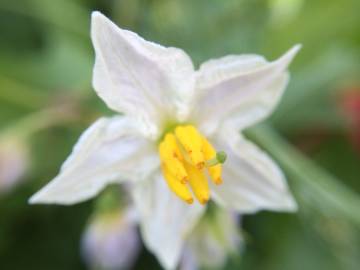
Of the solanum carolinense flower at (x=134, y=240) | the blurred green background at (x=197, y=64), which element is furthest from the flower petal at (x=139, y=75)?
the blurred green background at (x=197, y=64)

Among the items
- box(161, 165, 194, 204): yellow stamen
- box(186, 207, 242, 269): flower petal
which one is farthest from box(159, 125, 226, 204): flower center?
box(186, 207, 242, 269): flower petal

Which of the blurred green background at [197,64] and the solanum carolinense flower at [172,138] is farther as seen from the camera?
the blurred green background at [197,64]

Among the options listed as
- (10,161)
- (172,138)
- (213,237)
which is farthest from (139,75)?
(10,161)

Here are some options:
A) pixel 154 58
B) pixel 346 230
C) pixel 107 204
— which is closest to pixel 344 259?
pixel 346 230

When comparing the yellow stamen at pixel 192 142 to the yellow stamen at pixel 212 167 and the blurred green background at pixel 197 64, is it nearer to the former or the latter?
the yellow stamen at pixel 212 167

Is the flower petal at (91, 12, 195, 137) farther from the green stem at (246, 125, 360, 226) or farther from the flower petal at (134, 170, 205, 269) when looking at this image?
the green stem at (246, 125, 360, 226)

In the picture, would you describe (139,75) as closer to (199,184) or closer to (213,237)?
(199,184)
